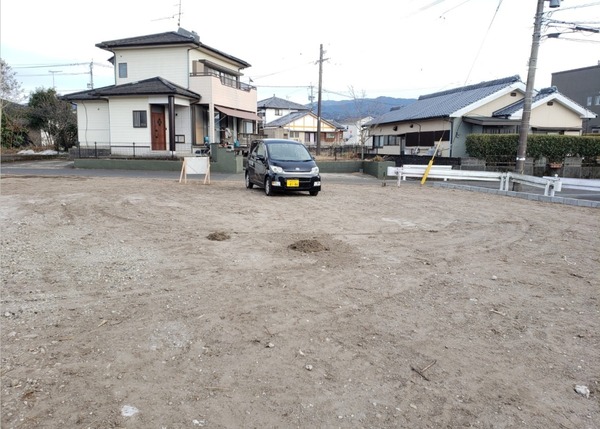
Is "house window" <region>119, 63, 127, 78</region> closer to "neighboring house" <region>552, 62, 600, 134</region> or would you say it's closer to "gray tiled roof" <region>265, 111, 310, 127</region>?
"gray tiled roof" <region>265, 111, 310, 127</region>

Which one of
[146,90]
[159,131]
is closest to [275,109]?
[159,131]

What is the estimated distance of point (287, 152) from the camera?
13086 mm

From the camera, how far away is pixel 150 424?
8.45 ft

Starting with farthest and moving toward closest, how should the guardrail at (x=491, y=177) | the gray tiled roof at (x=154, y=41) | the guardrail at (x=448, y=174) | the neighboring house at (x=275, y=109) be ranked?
the neighboring house at (x=275, y=109)
the gray tiled roof at (x=154, y=41)
the guardrail at (x=448, y=174)
the guardrail at (x=491, y=177)

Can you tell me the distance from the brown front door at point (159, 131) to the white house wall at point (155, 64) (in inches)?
99.3

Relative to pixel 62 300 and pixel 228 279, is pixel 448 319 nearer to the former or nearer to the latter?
pixel 228 279

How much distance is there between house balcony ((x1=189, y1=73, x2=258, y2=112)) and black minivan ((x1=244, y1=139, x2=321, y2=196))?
13.6 meters

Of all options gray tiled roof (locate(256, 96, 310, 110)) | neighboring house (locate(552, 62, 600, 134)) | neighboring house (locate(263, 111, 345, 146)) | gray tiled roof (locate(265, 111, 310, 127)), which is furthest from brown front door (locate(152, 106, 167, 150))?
gray tiled roof (locate(256, 96, 310, 110))

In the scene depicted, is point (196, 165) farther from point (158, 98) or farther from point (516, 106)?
point (516, 106)

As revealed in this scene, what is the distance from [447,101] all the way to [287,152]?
67.9 ft

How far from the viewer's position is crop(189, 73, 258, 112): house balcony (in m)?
25.5

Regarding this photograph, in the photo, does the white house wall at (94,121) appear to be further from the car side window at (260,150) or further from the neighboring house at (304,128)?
the neighboring house at (304,128)

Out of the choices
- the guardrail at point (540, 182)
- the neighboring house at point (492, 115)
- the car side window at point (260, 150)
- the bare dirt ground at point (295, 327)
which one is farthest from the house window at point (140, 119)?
the guardrail at point (540, 182)

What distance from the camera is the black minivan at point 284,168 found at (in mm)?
12148
